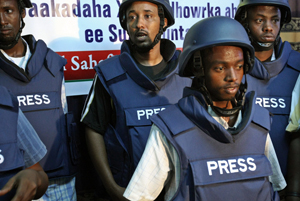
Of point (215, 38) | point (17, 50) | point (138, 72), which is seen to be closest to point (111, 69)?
point (138, 72)

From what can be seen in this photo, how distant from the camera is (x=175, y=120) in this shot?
5.25ft

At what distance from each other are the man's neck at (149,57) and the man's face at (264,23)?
0.75 meters

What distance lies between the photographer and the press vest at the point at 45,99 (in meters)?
2.30

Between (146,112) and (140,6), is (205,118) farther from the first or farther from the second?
(140,6)

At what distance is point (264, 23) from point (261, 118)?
105 cm

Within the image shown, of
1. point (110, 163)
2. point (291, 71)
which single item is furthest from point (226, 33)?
point (110, 163)

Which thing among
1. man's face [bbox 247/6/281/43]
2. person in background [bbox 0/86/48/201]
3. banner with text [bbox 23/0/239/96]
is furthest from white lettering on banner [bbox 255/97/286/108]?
person in background [bbox 0/86/48/201]

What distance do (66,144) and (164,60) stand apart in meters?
1.03

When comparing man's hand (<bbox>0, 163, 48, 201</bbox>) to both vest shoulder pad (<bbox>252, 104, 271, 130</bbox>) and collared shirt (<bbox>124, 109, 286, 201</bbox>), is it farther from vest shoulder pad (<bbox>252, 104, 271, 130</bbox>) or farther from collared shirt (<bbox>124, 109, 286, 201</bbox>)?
vest shoulder pad (<bbox>252, 104, 271, 130</bbox>)

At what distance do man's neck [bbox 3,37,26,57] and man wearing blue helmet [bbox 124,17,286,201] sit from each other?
1.37 m

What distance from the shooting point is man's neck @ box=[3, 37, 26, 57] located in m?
2.42

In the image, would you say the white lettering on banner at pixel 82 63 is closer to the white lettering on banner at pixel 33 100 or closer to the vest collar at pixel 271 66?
the white lettering on banner at pixel 33 100

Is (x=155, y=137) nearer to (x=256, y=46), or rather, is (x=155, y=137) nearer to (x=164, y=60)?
(x=164, y=60)

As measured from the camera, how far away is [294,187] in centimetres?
213
